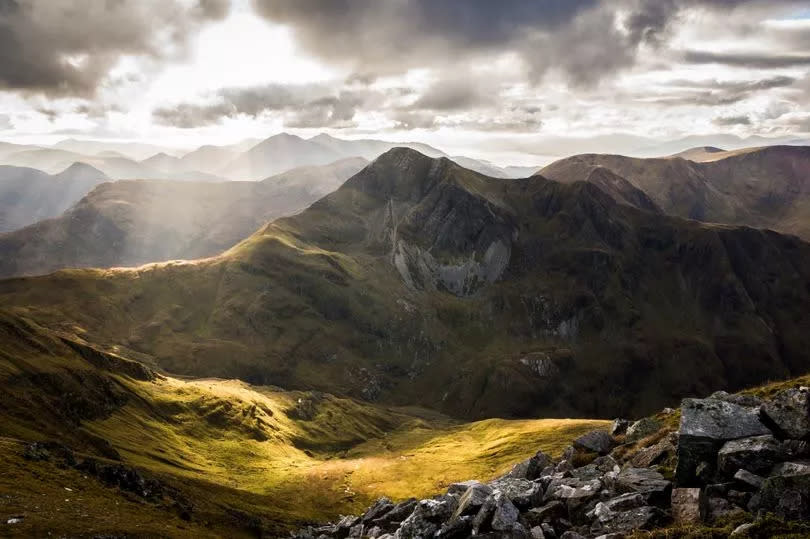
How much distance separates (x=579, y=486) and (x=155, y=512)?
2061 inches

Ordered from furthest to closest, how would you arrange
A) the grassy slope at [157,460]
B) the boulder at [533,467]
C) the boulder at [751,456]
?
the grassy slope at [157,460] → the boulder at [533,467] → the boulder at [751,456]

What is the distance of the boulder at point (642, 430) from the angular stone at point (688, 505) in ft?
47.9

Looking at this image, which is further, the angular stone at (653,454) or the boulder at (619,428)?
the boulder at (619,428)

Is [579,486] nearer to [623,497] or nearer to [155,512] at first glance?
[623,497]

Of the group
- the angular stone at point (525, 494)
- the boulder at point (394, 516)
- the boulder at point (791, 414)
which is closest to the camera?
the boulder at point (791, 414)

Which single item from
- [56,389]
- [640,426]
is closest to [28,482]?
[640,426]

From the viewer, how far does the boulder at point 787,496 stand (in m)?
20.5

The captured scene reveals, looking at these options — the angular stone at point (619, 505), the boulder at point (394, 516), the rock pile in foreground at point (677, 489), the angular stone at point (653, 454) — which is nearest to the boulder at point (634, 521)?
the rock pile in foreground at point (677, 489)

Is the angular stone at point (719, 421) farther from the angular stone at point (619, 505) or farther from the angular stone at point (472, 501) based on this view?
the angular stone at point (472, 501)

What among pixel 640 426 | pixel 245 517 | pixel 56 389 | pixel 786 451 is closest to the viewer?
pixel 786 451

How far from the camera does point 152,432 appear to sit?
162 meters

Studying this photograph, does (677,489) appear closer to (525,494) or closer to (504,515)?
(525,494)

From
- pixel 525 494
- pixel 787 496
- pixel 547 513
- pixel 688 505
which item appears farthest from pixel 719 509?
pixel 525 494

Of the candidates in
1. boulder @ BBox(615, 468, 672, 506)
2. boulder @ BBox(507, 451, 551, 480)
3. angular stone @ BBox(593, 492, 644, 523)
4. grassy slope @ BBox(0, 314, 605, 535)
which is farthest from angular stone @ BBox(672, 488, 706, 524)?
grassy slope @ BBox(0, 314, 605, 535)
